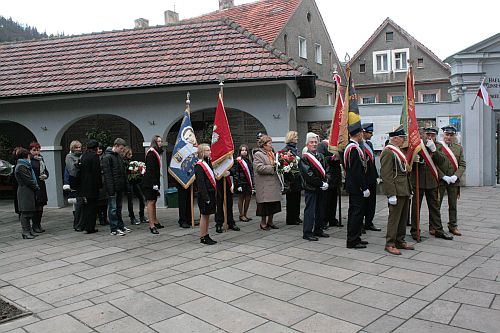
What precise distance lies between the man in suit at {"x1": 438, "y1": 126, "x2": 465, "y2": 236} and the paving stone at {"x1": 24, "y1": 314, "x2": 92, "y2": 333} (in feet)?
20.2

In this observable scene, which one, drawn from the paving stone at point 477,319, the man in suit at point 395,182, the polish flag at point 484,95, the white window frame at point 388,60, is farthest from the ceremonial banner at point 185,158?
the white window frame at point 388,60

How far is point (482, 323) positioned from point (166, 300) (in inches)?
130

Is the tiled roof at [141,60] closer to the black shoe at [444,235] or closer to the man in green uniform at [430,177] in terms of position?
the man in green uniform at [430,177]

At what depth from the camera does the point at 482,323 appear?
4.20m

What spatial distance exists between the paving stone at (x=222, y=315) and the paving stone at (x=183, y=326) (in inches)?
3.3

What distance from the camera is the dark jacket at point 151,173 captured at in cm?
894

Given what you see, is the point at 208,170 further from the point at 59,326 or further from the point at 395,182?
the point at 59,326

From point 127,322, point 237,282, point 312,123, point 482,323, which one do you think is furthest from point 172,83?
point 482,323

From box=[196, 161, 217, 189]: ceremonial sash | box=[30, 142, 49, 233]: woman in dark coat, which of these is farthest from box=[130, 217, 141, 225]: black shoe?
box=[196, 161, 217, 189]: ceremonial sash

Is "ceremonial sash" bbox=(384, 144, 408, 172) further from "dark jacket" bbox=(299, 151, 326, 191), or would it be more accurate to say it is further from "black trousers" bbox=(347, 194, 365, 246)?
"dark jacket" bbox=(299, 151, 326, 191)

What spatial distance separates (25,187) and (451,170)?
8.14 metres

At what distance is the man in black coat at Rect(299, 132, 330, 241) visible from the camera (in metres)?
7.71

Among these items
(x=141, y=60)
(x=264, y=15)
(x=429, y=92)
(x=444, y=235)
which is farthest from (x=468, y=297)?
(x=429, y=92)

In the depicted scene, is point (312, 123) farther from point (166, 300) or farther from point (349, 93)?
point (166, 300)
